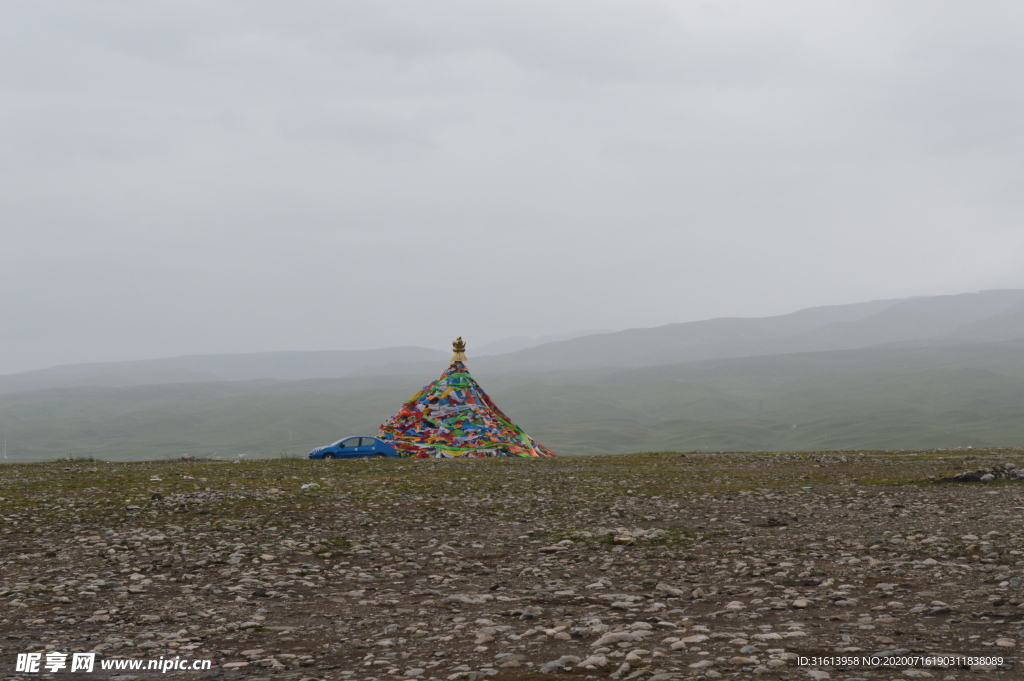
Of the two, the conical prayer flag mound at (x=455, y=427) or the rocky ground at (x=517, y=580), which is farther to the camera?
the conical prayer flag mound at (x=455, y=427)

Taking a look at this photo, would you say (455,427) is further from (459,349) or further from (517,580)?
(517,580)

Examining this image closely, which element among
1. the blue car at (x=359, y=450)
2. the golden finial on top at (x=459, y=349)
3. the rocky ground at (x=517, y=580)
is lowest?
the blue car at (x=359, y=450)

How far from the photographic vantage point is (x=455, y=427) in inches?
1784

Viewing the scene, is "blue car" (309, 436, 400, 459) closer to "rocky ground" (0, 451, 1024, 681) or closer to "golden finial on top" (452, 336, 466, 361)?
"golden finial on top" (452, 336, 466, 361)

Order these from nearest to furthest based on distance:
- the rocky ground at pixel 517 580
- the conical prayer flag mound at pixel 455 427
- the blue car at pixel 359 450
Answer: the rocky ground at pixel 517 580 < the blue car at pixel 359 450 < the conical prayer flag mound at pixel 455 427

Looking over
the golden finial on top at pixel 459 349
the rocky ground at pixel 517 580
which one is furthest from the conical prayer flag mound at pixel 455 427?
the rocky ground at pixel 517 580

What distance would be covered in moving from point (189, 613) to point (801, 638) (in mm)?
7973

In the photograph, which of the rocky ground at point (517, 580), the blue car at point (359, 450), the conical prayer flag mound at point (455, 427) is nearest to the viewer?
the rocky ground at point (517, 580)

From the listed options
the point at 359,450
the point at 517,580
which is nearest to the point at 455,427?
the point at 359,450

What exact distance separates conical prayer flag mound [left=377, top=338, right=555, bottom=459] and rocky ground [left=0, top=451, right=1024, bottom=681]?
1805 centimetres

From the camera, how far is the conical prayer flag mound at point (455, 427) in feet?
145

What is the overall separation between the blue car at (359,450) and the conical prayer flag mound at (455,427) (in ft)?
2.19

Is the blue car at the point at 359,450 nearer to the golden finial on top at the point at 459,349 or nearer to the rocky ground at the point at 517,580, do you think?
the golden finial on top at the point at 459,349

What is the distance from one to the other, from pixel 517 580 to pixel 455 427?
32.1m
